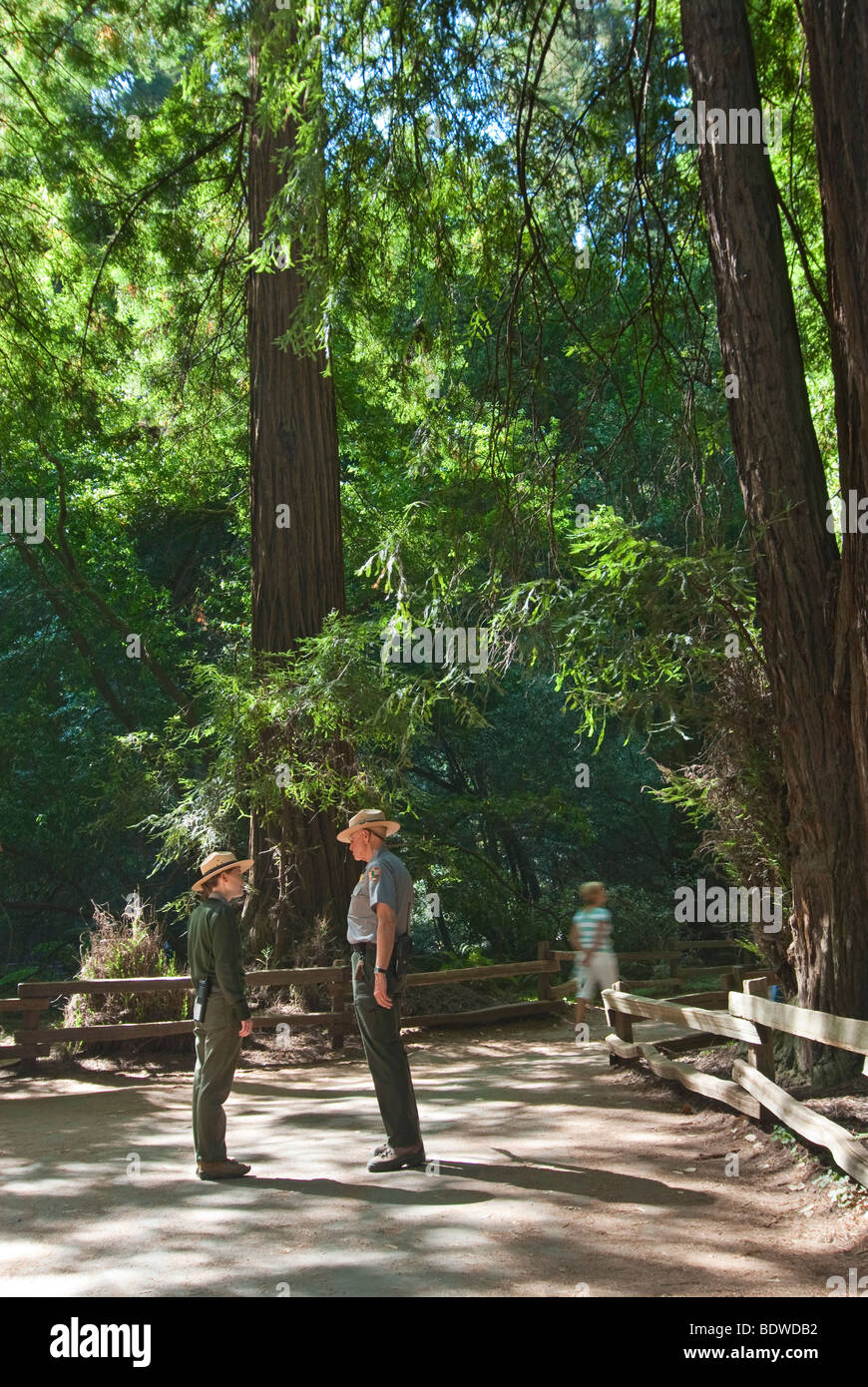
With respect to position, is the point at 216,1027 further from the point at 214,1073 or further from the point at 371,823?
A: the point at 371,823

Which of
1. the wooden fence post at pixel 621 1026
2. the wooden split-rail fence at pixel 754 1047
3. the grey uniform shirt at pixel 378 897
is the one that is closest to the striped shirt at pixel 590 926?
the wooden split-rail fence at pixel 754 1047

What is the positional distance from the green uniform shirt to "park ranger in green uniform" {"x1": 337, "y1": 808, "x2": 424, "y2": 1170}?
665 mm

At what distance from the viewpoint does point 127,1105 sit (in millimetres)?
9797

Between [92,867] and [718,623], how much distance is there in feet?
56.6

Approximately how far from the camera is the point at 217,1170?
6816 millimetres

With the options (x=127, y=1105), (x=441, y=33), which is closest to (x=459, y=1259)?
(x=127, y=1105)

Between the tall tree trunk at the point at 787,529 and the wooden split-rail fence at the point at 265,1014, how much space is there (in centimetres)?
584

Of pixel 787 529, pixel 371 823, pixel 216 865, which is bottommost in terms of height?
pixel 216 865

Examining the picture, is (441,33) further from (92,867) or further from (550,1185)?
(92,867)

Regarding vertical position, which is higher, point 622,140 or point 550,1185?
point 622,140

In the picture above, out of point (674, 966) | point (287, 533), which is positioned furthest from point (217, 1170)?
point (674, 966)

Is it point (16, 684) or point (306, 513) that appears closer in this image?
point (306, 513)

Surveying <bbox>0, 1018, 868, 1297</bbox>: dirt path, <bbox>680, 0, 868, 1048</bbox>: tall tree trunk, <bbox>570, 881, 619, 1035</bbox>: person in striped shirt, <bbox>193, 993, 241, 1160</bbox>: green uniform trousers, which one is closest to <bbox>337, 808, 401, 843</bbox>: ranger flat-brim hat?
<bbox>193, 993, 241, 1160</bbox>: green uniform trousers

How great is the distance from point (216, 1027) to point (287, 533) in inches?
329
